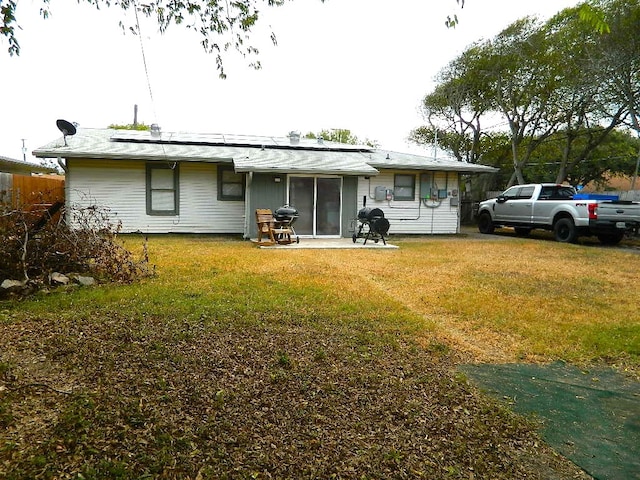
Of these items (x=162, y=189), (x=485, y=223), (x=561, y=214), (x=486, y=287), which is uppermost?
(x=162, y=189)

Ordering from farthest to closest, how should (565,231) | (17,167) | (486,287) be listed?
1. (17,167)
2. (565,231)
3. (486,287)

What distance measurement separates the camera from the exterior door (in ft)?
39.6

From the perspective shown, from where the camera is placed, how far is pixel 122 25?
14.2ft

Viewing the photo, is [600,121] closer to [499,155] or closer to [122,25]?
[499,155]

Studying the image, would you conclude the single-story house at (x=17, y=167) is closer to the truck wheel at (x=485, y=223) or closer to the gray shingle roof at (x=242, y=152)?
the gray shingle roof at (x=242, y=152)

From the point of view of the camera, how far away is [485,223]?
15.7 metres

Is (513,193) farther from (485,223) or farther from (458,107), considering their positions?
(458,107)

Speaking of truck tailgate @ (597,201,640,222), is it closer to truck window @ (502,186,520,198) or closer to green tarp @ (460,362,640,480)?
truck window @ (502,186,520,198)

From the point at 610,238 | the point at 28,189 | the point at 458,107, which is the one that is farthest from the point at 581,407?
the point at 458,107

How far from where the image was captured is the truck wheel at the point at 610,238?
1206 cm

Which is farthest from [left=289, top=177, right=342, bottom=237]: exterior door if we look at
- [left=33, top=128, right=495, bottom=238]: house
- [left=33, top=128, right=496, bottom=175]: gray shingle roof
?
[left=33, top=128, right=496, bottom=175]: gray shingle roof

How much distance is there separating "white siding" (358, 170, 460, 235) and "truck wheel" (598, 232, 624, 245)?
4154 mm

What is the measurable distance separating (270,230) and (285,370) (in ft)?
24.9

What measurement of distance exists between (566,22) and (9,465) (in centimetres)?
2042
